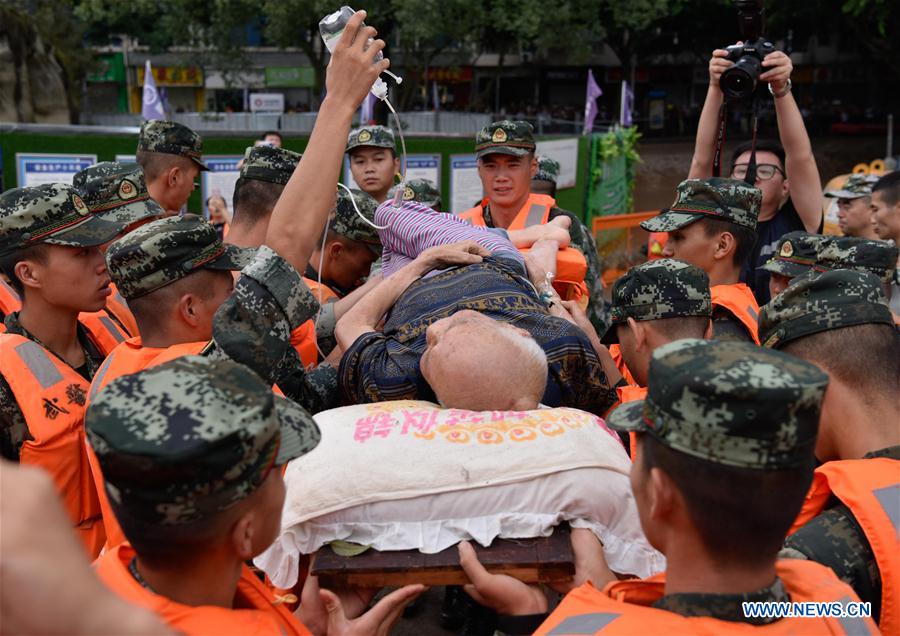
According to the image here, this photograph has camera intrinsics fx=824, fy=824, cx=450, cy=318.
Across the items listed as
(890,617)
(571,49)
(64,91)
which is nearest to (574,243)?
(890,617)

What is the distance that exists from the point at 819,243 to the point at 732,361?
6.90 feet

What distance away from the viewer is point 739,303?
3412mm

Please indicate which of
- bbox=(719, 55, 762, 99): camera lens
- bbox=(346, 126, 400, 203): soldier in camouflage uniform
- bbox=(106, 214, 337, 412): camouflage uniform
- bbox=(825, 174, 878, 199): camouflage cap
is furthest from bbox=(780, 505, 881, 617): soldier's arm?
bbox=(825, 174, 878, 199): camouflage cap

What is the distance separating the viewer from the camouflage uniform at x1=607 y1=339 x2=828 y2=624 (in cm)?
153

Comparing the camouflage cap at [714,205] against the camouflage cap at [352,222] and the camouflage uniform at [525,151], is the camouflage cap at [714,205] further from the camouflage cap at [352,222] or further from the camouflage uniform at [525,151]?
the camouflage cap at [352,222]

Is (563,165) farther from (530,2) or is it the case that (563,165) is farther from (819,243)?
(530,2)

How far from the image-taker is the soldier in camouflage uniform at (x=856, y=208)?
6.93 m

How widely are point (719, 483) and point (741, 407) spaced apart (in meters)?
0.16

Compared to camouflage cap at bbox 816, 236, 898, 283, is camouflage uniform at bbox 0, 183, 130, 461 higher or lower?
higher

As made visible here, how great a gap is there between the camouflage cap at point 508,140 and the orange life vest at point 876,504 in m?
3.15

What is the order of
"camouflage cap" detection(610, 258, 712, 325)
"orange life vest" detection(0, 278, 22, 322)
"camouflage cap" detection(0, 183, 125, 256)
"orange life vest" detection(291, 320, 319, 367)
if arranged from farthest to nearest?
"orange life vest" detection(0, 278, 22, 322) → "orange life vest" detection(291, 320, 319, 367) → "camouflage cap" detection(0, 183, 125, 256) → "camouflage cap" detection(610, 258, 712, 325)

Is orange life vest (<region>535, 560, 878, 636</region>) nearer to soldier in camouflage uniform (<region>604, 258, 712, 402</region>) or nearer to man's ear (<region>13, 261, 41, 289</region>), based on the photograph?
soldier in camouflage uniform (<region>604, 258, 712, 402</region>)

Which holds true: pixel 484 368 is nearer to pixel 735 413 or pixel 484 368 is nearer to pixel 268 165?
pixel 735 413

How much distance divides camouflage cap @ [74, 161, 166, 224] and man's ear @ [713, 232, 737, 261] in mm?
2641
